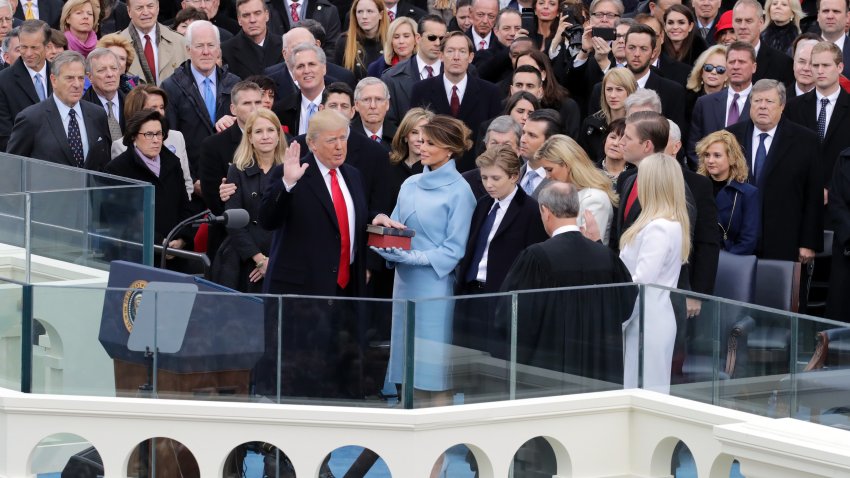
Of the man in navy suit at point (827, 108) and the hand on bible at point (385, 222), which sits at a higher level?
the man in navy suit at point (827, 108)

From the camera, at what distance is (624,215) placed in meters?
9.26

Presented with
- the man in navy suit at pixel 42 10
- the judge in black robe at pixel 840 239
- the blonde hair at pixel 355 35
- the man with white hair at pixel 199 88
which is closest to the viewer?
the judge in black robe at pixel 840 239

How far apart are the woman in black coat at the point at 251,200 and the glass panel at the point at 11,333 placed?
2127 millimetres

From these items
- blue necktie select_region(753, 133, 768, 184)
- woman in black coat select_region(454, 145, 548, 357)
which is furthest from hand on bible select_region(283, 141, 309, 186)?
blue necktie select_region(753, 133, 768, 184)

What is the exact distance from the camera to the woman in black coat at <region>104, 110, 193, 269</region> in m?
11.0

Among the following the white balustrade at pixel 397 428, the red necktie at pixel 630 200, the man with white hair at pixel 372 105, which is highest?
the man with white hair at pixel 372 105

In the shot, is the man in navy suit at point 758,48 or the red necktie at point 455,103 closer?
the red necktie at point 455,103

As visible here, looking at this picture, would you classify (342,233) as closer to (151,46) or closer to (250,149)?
(250,149)

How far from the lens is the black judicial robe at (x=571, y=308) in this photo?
8.12m

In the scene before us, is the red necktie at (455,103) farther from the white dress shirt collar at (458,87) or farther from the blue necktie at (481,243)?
the blue necktie at (481,243)

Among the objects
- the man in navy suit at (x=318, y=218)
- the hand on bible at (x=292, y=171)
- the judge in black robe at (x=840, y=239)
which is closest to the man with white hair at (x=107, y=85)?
the man in navy suit at (x=318, y=218)

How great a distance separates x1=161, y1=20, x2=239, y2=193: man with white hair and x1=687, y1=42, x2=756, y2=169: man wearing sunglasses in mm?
3363

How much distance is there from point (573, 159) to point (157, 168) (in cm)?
323

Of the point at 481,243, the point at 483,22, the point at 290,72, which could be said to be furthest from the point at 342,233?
the point at 483,22
